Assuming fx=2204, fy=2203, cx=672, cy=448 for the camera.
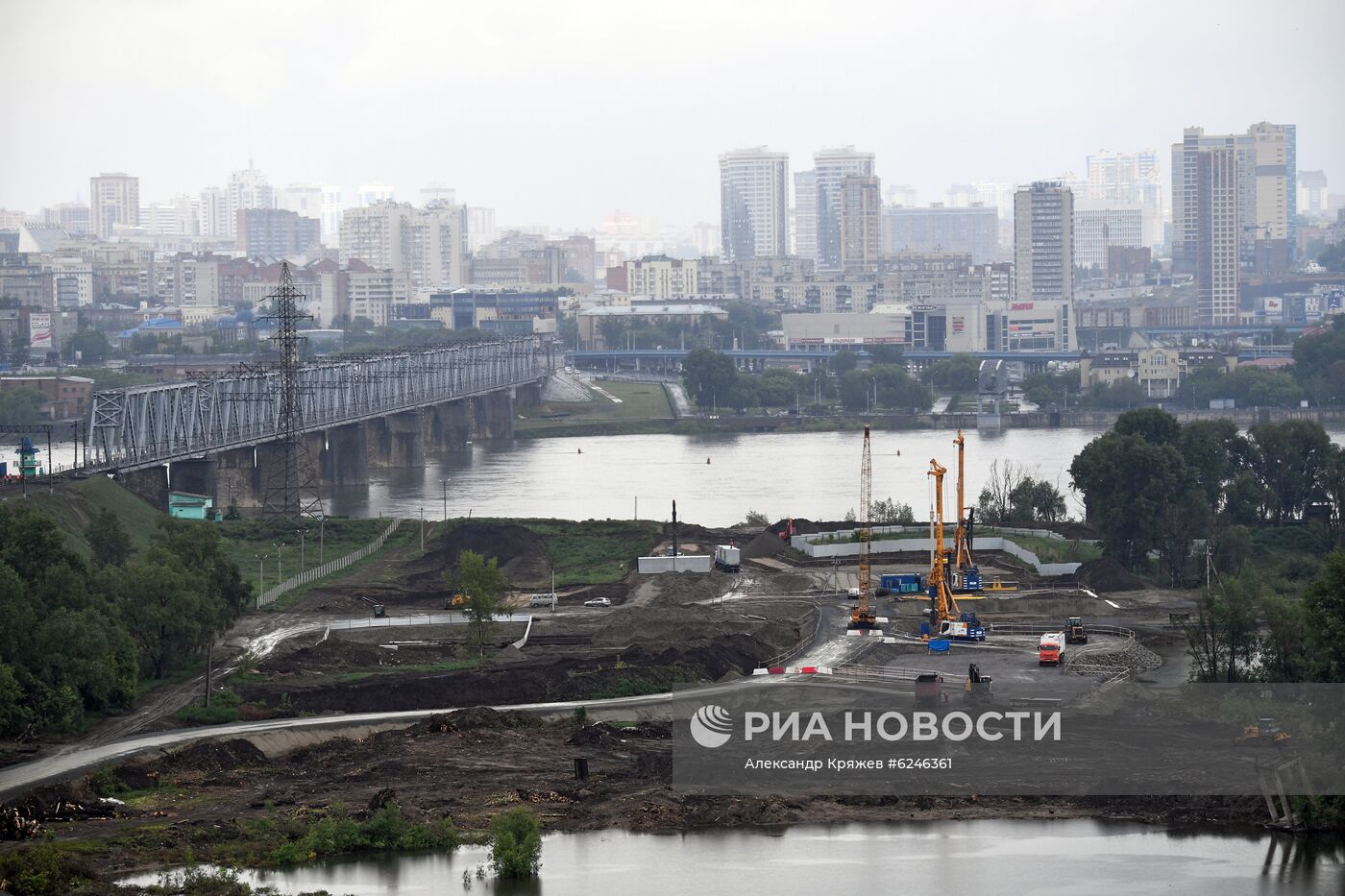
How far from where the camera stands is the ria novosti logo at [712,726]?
51.7 ft

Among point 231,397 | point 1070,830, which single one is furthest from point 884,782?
point 231,397

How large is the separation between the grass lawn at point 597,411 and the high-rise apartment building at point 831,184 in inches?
2542

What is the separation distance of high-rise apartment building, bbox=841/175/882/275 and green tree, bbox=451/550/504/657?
263 feet

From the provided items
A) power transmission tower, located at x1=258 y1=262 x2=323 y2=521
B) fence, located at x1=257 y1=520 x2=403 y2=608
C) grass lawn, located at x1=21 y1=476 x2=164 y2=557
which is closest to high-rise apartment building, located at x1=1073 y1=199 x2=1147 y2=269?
power transmission tower, located at x1=258 y1=262 x2=323 y2=521

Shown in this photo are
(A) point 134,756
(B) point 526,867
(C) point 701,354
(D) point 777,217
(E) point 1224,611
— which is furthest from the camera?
(D) point 777,217

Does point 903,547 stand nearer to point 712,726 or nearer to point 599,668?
point 599,668

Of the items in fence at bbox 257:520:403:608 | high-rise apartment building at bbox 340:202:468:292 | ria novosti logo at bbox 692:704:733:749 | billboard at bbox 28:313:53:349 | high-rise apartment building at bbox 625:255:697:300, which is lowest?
ria novosti logo at bbox 692:704:733:749

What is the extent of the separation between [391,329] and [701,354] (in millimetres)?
24555

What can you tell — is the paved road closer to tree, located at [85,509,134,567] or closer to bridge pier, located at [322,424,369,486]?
tree, located at [85,509,134,567]

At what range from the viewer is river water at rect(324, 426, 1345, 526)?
105ft

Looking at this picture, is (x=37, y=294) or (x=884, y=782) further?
(x=37, y=294)

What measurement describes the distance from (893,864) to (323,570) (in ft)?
41.8

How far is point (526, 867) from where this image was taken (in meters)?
13.2

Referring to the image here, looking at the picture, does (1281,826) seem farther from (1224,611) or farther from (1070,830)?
(1224,611)
